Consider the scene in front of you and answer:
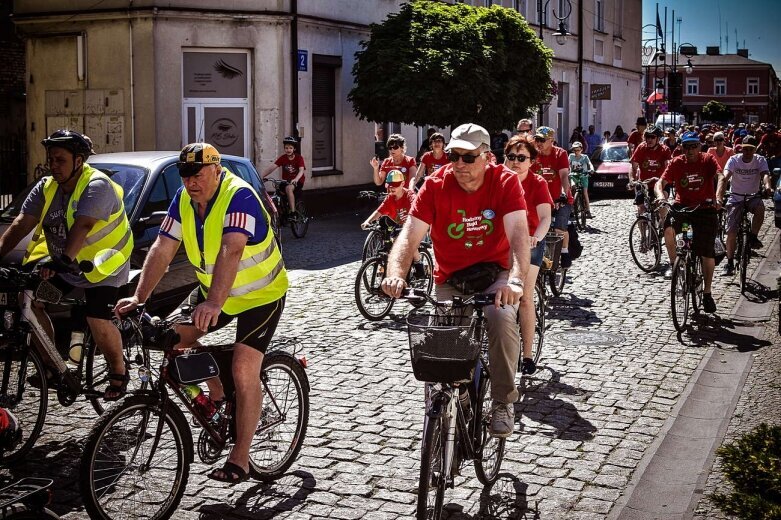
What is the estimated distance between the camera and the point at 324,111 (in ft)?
82.3

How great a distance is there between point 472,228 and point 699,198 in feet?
20.3

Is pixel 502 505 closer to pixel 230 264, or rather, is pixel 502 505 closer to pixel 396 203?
pixel 230 264

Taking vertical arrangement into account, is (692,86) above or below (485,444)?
above

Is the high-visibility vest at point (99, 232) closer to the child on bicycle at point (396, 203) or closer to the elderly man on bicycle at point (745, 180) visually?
the child on bicycle at point (396, 203)

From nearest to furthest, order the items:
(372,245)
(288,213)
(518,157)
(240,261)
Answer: (240,261) → (518,157) → (372,245) → (288,213)

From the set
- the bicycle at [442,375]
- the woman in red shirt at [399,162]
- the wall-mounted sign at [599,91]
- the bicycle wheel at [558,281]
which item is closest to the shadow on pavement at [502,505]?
the bicycle at [442,375]

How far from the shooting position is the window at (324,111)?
24.7 meters

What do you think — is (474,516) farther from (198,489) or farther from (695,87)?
(695,87)

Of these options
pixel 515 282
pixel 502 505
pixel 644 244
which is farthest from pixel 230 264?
pixel 644 244

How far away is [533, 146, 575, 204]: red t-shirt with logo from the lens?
12.3 metres

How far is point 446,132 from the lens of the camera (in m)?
31.9

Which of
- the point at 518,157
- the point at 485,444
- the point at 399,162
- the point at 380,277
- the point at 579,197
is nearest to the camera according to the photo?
the point at 485,444

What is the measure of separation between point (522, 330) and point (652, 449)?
4.93ft

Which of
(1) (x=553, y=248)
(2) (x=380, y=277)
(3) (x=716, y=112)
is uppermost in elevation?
(3) (x=716, y=112)
